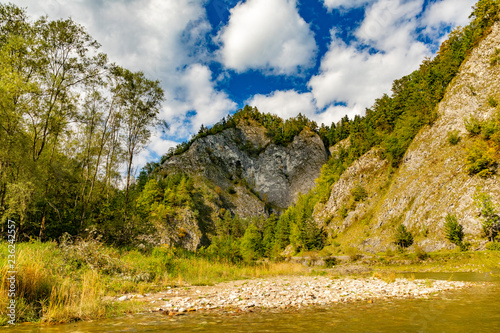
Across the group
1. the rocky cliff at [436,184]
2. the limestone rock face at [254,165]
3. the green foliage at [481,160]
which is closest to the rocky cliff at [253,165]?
the limestone rock face at [254,165]

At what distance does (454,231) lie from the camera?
35062 mm

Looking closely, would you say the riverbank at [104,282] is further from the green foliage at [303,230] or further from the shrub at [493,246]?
the green foliage at [303,230]

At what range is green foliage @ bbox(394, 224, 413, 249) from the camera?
42219 mm

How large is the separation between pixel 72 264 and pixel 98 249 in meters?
2.24

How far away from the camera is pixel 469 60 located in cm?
5812

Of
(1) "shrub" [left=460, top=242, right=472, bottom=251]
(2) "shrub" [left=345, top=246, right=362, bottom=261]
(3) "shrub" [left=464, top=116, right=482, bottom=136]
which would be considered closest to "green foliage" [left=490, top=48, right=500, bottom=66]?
(3) "shrub" [left=464, top=116, right=482, bottom=136]

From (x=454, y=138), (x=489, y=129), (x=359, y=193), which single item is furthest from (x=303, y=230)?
(x=489, y=129)

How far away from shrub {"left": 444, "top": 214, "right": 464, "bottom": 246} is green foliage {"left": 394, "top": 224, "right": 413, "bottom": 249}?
694cm

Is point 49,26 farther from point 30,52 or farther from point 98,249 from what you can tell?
point 98,249

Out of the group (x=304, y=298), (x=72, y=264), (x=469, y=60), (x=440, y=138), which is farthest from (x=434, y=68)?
(x=72, y=264)

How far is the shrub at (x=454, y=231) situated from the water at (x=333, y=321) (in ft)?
103

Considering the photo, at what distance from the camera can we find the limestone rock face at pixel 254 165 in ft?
414

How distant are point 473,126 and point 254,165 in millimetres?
106821

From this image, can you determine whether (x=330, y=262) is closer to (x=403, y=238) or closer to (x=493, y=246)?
(x=403, y=238)
